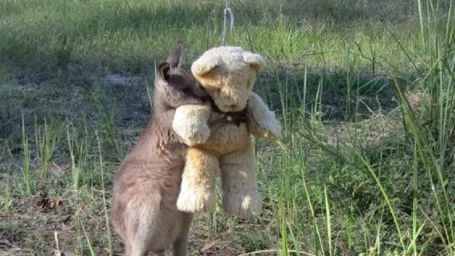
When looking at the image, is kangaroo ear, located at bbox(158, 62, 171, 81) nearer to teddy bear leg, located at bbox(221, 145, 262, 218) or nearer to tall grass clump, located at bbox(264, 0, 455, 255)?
teddy bear leg, located at bbox(221, 145, 262, 218)

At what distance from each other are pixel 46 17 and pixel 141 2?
41.0 inches

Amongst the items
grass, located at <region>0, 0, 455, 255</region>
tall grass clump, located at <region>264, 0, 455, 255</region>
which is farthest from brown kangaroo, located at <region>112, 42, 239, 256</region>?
tall grass clump, located at <region>264, 0, 455, 255</region>

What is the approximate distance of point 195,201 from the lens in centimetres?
230

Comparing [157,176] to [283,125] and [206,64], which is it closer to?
[206,64]

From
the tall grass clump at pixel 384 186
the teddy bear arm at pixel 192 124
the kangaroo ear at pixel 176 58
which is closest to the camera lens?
the teddy bear arm at pixel 192 124

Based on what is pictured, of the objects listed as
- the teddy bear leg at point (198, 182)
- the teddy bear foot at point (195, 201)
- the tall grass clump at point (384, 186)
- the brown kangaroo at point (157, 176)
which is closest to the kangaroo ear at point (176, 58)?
the brown kangaroo at point (157, 176)

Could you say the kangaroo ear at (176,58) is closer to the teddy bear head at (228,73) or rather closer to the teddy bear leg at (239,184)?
the teddy bear head at (228,73)

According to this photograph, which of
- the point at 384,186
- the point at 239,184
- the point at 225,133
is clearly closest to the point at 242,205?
the point at 239,184

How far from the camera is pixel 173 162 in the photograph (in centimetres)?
241

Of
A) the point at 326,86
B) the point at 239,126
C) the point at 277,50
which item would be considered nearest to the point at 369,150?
the point at 239,126

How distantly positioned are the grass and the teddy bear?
0.45 feet

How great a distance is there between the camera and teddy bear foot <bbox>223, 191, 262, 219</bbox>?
7.77 feet

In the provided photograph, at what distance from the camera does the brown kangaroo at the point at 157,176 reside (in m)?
2.33

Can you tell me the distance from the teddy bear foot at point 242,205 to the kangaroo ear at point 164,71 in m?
0.38
